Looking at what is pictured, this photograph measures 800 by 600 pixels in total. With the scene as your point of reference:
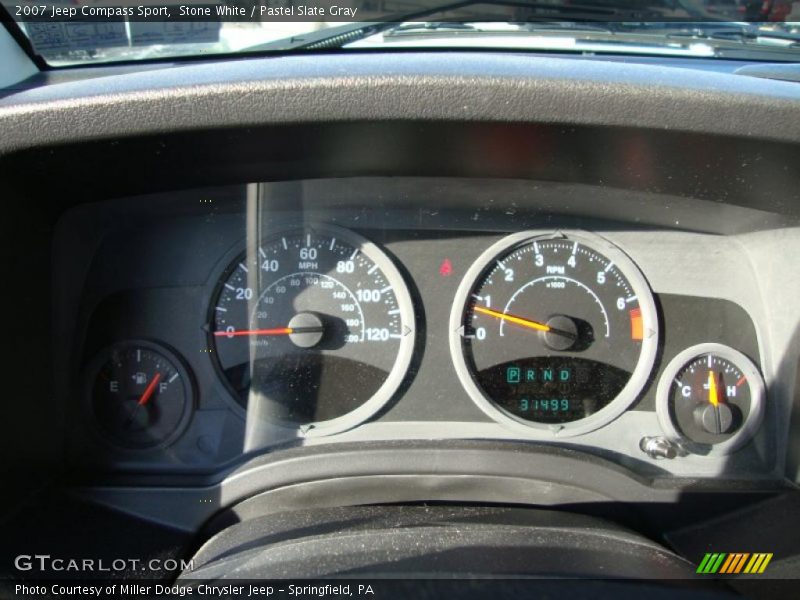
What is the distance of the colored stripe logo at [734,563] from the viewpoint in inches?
85.1

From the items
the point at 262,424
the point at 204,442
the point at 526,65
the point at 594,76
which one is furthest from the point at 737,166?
the point at 204,442

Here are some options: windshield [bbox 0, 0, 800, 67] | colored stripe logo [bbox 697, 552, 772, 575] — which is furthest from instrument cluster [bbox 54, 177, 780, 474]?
windshield [bbox 0, 0, 800, 67]

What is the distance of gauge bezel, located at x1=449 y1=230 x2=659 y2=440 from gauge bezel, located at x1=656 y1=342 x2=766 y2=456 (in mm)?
75

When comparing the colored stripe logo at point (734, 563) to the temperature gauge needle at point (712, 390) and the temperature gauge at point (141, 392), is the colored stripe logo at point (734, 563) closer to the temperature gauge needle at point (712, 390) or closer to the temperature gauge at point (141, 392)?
the temperature gauge needle at point (712, 390)

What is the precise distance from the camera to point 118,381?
244 centimetres

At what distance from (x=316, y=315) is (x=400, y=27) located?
3.23 ft

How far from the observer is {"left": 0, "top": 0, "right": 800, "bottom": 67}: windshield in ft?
7.52

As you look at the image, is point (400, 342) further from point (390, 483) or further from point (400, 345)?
point (390, 483)

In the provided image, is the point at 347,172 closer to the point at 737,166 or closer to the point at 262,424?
the point at 262,424

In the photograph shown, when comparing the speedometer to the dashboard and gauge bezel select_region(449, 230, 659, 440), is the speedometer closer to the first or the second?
the dashboard

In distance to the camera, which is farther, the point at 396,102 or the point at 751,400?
the point at 751,400

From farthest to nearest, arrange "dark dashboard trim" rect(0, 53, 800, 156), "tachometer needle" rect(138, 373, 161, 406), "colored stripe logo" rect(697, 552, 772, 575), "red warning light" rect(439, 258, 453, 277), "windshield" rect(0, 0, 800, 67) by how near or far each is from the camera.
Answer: "red warning light" rect(439, 258, 453, 277)
"tachometer needle" rect(138, 373, 161, 406)
"windshield" rect(0, 0, 800, 67)
"colored stripe logo" rect(697, 552, 772, 575)
"dark dashboard trim" rect(0, 53, 800, 156)

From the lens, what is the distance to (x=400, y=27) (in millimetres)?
2439

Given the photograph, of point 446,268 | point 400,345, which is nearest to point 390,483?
point 400,345
